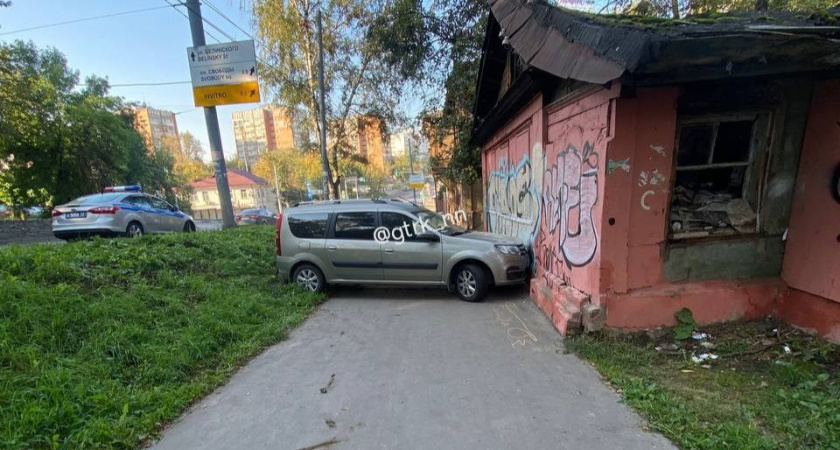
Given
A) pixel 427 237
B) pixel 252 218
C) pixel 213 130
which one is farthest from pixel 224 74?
pixel 252 218

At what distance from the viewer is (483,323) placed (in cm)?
485

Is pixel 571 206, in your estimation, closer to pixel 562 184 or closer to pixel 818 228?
pixel 562 184

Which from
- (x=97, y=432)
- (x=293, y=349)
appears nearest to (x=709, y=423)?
(x=293, y=349)

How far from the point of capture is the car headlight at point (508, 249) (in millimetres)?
5790

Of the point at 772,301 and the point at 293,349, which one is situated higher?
the point at 772,301

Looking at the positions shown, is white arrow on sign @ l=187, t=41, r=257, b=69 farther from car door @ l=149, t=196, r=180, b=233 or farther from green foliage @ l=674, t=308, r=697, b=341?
green foliage @ l=674, t=308, r=697, b=341

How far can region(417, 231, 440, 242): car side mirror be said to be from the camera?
5.92 m

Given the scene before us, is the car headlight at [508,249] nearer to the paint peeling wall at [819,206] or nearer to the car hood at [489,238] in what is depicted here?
the car hood at [489,238]

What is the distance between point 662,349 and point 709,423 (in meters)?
1.31

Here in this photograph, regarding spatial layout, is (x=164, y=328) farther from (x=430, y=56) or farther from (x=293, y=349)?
(x=430, y=56)

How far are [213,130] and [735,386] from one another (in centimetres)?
1161

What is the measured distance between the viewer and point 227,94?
9.12 meters

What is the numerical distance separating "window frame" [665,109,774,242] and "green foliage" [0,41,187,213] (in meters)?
22.9

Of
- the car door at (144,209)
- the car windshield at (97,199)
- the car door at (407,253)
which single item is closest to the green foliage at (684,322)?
the car door at (407,253)
